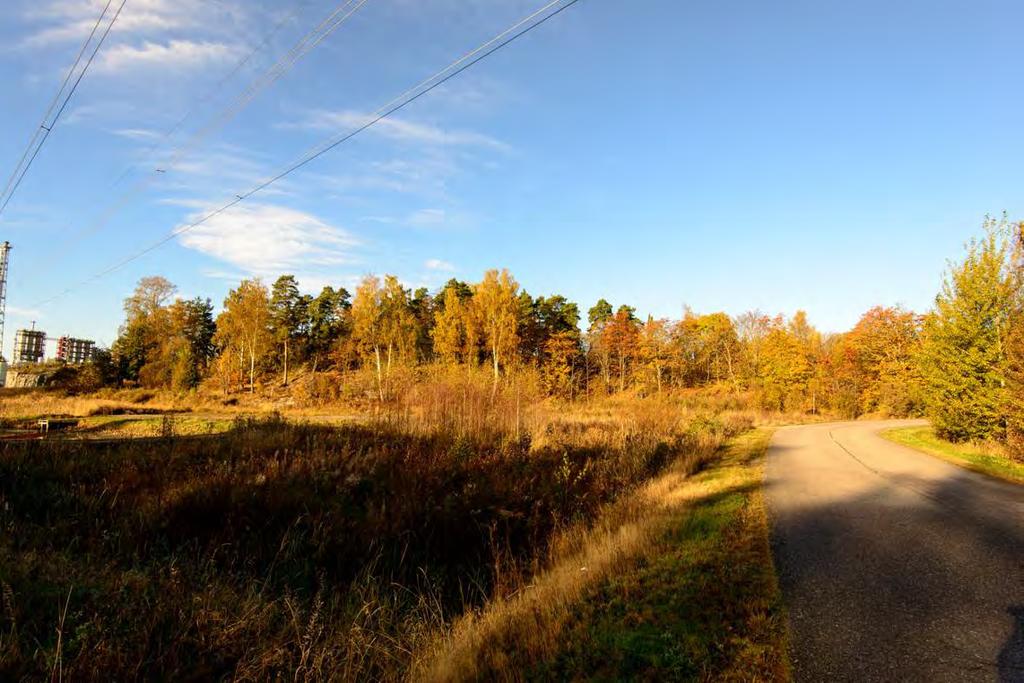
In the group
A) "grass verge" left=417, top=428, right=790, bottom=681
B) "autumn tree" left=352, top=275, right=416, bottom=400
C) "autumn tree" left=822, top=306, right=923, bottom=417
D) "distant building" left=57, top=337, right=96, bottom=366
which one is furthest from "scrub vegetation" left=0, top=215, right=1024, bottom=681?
"distant building" left=57, top=337, right=96, bottom=366

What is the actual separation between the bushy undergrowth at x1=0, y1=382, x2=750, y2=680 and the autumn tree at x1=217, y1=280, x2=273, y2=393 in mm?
43804

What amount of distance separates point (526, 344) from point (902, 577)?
161ft

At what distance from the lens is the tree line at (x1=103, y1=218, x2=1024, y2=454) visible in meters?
44.2

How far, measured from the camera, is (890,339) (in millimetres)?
49969

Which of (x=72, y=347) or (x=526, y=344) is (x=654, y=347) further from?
(x=72, y=347)

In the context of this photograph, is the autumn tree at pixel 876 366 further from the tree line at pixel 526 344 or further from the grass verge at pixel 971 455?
the grass verge at pixel 971 455

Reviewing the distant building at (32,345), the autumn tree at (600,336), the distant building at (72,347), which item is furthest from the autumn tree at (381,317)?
the distant building at (72,347)

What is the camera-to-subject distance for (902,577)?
5301 millimetres

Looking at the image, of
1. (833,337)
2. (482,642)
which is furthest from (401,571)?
(833,337)

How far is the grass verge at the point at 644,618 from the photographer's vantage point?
3.80 m

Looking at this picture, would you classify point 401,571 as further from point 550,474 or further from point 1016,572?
point 1016,572

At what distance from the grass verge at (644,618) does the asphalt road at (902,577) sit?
0.32 metres

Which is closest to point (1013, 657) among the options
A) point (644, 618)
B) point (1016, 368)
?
point (644, 618)

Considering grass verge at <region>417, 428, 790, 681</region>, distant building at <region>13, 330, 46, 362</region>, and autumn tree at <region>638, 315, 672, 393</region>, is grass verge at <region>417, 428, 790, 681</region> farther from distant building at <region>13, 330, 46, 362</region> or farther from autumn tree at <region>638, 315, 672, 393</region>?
distant building at <region>13, 330, 46, 362</region>
